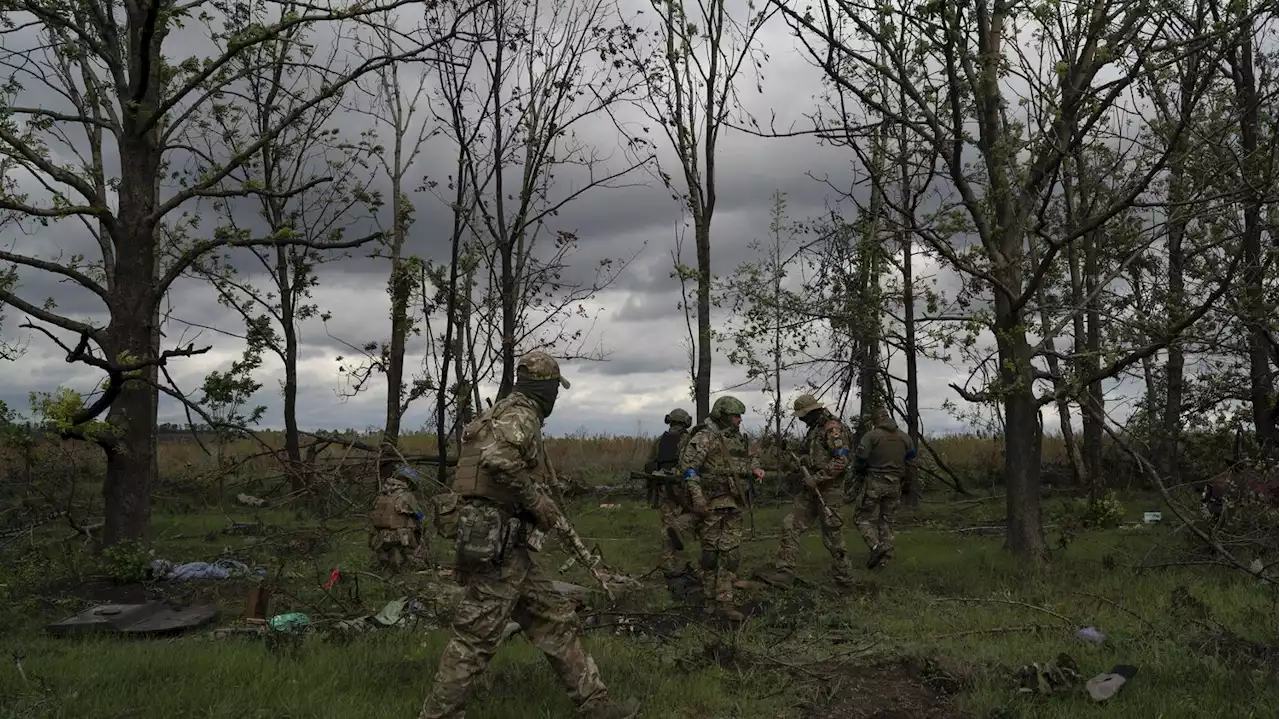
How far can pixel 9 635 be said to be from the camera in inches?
312

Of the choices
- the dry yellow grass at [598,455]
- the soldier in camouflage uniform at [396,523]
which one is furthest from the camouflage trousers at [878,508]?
the dry yellow grass at [598,455]

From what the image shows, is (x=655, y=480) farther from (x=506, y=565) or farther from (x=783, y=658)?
(x=506, y=565)

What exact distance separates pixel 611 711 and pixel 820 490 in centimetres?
653

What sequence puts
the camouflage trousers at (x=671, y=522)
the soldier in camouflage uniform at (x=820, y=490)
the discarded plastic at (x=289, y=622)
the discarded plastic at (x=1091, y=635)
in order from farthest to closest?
the camouflage trousers at (x=671, y=522)
the soldier in camouflage uniform at (x=820, y=490)
the discarded plastic at (x=289, y=622)
the discarded plastic at (x=1091, y=635)

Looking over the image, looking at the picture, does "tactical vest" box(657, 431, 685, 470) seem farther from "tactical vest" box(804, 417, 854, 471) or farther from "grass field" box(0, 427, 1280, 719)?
"tactical vest" box(804, 417, 854, 471)

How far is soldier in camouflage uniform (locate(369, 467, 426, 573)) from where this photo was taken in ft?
34.9

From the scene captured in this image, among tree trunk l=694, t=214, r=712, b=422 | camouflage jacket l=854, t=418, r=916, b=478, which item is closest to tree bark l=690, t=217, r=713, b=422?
tree trunk l=694, t=214, r=712, b=422

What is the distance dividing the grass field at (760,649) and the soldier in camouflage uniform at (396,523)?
1.25 ft

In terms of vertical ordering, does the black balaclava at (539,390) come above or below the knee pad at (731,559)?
above

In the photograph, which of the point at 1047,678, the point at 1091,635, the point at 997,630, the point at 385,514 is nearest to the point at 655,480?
the point at 385,514

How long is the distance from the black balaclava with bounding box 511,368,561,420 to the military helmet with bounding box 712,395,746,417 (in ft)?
16.2

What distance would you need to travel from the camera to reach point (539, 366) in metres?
5.66

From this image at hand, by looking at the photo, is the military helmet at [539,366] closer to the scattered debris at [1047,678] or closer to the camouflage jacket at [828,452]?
the scattered debris at [1047,678]

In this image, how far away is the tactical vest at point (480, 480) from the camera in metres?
→ 5.44
